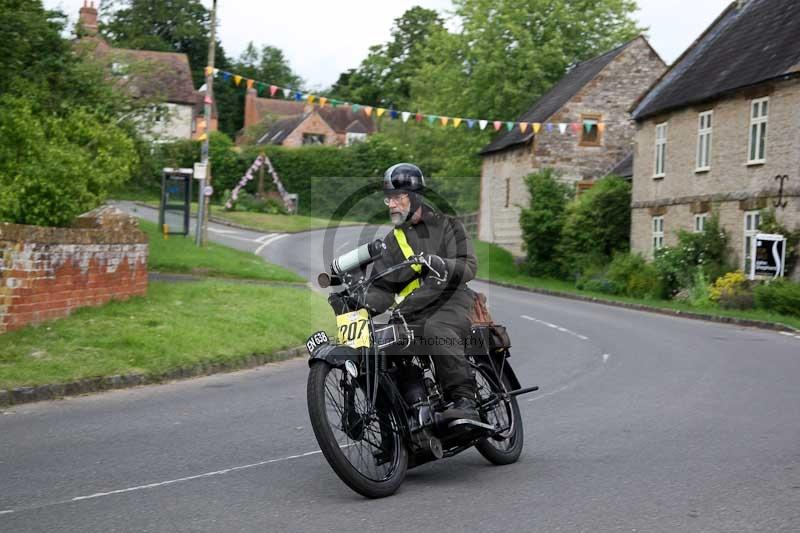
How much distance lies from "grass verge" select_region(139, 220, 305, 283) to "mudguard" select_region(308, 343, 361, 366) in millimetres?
18389

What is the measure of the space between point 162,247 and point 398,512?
2270 cm

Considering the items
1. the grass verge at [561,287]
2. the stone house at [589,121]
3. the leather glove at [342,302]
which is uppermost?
the stone house at [589,121]

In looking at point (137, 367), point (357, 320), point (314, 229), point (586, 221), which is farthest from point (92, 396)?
point (314, 229)

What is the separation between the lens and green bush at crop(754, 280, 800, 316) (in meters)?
23.4

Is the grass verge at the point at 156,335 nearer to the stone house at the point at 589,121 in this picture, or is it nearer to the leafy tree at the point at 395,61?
the stone house at the point at 589,121

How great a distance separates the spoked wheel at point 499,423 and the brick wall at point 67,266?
22.5 feet

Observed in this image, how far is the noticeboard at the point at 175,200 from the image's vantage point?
3253cm

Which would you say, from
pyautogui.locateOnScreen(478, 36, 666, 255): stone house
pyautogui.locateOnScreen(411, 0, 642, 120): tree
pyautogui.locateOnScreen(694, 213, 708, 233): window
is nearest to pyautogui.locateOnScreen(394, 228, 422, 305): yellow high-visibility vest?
pyautogui.locateOnScreen(694, 213, 708, 233): window

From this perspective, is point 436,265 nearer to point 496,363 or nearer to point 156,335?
point 496,363

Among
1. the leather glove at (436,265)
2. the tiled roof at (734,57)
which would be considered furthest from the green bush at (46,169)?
the tiled roof at (734,57)

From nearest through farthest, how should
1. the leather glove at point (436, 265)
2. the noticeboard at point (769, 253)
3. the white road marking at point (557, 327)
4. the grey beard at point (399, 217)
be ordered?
the leather glove at point (436, 265) < the grey beard at point (399, 217) < the white road marking at point (557, 327) < the noticeboard at point (769, 253)

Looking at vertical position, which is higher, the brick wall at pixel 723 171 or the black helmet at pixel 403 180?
the brick wall at pixel 723 171

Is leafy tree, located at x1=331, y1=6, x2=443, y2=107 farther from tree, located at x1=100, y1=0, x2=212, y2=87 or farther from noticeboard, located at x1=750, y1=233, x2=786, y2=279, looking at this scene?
noticeboard, located at x1=750, y1=233, x2=786, y2=279

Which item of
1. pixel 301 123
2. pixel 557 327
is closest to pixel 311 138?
pixel 301 123
